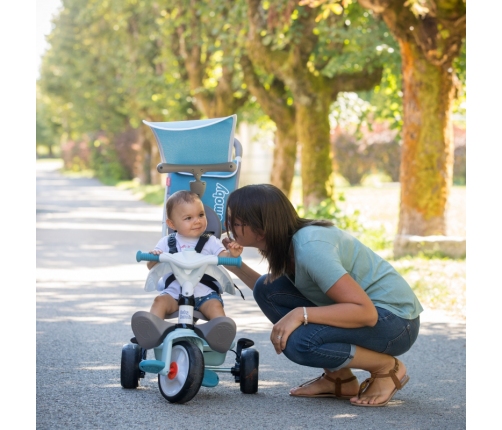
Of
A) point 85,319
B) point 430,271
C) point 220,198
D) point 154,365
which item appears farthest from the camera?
point 430,271

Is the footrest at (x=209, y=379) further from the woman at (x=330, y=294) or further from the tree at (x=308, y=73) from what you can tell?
the tree at (x=308, y=73)

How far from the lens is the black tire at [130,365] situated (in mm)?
5039

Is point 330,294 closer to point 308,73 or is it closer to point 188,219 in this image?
point 188,219

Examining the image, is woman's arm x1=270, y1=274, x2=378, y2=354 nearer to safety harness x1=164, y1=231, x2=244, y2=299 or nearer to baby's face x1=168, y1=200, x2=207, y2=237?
safety harness x1=164, y1=231, x2=244, y2=299

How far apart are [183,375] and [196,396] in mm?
410

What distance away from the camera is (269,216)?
4559 mm

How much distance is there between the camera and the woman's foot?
5043 mm

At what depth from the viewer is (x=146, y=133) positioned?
42.5 m

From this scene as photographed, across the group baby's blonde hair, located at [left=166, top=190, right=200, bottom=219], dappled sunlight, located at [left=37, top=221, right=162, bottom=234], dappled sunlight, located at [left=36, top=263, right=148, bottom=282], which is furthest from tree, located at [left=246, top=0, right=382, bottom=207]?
baby's blonde hair, located at [left=166, top=190, right=200, bottom=219]

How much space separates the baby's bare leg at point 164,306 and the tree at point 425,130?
24.5 feet

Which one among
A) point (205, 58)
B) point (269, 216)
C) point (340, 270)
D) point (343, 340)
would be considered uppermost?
point (205, 58)

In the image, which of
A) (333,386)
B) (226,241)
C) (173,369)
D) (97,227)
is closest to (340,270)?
(226,241)

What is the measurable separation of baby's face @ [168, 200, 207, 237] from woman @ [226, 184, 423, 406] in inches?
14.6
